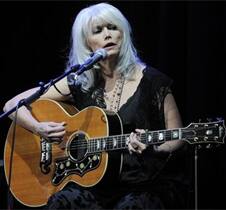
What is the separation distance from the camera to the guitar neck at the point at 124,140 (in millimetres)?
2520

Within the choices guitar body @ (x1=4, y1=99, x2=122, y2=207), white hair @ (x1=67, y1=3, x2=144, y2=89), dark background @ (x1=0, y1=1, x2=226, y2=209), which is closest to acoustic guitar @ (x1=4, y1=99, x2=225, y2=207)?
guitar body @ (x1=4, y1=99, x2=122, y2=207)

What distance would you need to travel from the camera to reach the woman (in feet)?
8.73

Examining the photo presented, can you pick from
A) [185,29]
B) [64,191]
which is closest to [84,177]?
[64,191]

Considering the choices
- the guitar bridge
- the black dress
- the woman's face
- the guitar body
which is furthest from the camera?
the guitar bridge

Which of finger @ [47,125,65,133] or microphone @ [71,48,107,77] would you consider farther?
finger @ [47,125,65,133]

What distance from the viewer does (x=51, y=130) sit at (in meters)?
2.90

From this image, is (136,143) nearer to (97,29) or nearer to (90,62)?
(90,62)

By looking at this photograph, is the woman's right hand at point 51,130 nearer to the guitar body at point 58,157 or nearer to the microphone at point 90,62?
the guitar body at point 58,157

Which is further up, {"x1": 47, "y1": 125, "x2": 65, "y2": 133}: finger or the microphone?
the microphone

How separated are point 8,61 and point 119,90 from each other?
4.08ft

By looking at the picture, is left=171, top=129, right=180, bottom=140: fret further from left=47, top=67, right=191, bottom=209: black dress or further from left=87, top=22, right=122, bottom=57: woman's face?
left=87, top=22, right=122, bottom=57: woman's face

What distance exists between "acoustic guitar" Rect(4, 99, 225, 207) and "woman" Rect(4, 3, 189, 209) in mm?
57

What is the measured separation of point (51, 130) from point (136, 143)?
0.54 metres

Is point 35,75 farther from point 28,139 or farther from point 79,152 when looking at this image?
point 79,152
